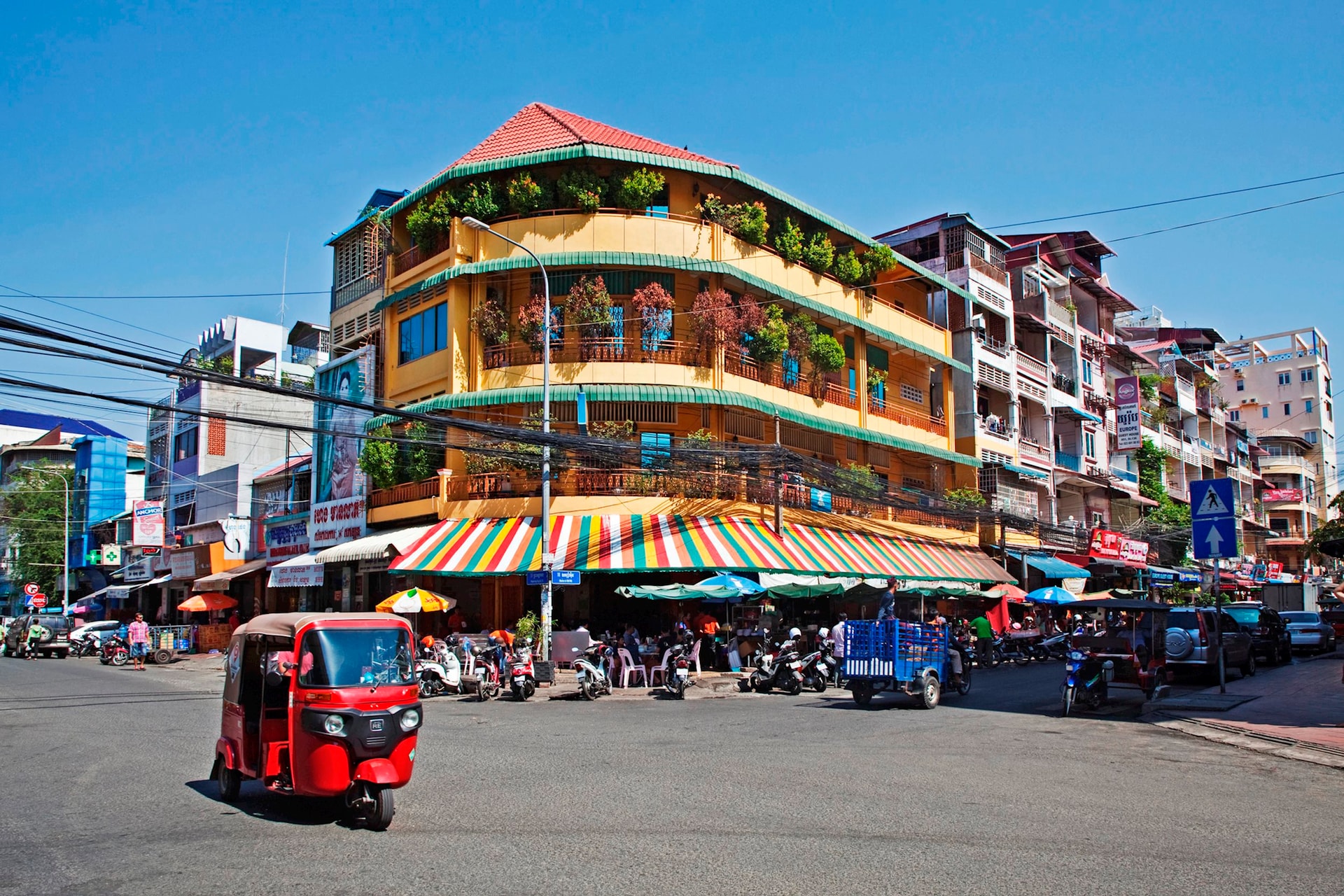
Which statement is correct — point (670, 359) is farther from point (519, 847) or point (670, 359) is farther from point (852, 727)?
point (519, 847)

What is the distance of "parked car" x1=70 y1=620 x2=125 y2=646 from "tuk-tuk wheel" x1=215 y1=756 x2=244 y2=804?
32.8 m

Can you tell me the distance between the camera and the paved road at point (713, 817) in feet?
22.9

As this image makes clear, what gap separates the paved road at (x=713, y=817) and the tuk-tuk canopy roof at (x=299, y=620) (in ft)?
5.28

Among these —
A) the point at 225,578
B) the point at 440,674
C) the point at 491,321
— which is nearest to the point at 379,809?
the point at 440,674

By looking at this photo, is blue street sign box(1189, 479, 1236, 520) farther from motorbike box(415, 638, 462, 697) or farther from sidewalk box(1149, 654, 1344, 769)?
motorbike box(415, 638, 462, 697)

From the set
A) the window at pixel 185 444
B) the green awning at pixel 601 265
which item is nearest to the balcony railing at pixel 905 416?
the green awning at pixel 601 265

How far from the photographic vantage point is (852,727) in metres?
15.6

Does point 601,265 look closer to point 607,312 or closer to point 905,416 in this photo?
point 607,312

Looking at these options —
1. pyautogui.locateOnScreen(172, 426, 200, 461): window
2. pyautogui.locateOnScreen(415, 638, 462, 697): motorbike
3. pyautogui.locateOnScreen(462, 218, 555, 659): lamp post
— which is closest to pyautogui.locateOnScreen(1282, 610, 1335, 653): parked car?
pyautogui.locateOnScreen(462, 218, 555, 659): lamp post

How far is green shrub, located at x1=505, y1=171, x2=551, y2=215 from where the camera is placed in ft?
96.4

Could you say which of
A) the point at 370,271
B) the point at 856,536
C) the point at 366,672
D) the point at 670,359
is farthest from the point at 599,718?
the point at 370,271

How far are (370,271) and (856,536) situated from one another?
1884 centimetres

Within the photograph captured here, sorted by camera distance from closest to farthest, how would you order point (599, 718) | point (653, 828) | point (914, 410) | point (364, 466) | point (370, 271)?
point (653, 828)
point (599, 718)
point (364, 466)
point (370, 271)
point (914, 410)

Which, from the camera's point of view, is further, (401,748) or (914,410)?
(914,410)
